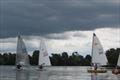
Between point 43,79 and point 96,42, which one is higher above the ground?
point 96,42

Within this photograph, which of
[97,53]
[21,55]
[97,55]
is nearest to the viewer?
[97,55]

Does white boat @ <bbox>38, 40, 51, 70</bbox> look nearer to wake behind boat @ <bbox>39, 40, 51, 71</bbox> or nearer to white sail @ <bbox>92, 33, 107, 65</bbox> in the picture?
wake behind boat @ <bbox>39, 40, 51, 71</bbox>

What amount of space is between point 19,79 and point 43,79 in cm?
393

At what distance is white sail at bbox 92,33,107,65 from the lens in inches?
4520

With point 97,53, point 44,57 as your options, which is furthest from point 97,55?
point 44,57

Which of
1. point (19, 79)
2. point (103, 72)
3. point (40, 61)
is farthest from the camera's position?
point (40, 61)

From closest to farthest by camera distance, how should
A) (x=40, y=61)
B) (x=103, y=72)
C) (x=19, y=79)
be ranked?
(x=19, y=79)
(x=103, y=72)
(x=40, y=61)

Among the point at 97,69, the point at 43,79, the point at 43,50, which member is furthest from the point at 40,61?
the point at 43,79

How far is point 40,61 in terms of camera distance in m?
123

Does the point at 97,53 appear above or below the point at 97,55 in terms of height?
above

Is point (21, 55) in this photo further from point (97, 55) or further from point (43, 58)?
point (97, 55)

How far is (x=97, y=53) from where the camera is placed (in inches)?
4542

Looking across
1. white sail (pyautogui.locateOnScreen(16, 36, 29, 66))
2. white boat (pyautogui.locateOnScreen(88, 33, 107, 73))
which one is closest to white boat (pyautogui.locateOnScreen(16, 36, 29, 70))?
white sail (pyautogui.locateOnScreen(16, 36, 29, 66))

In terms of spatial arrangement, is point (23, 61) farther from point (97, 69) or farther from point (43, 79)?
point (43, 79)
